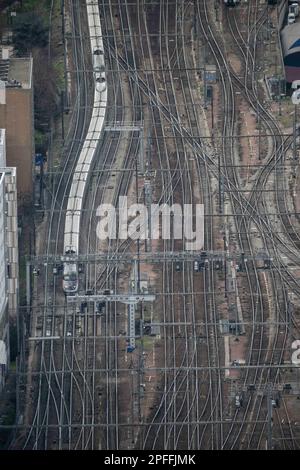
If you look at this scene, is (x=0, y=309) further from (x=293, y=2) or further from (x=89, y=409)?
(x=293, y=2)

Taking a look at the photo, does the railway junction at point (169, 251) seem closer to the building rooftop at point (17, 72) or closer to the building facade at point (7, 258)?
the building facade at point (7, 258)

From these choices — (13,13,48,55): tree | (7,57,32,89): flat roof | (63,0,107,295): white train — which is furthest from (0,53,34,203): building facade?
(13,13,48,55): tree

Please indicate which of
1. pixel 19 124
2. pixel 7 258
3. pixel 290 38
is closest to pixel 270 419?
pixel 7 258

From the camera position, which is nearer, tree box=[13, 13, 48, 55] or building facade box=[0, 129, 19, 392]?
building facade box=[0, 129, 19, 392]

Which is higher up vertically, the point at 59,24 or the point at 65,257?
the point at 59,24

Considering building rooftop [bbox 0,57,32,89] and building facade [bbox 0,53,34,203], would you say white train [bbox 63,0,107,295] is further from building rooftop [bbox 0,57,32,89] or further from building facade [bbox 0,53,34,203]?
building rooftop [bbox 0,57,32,89]

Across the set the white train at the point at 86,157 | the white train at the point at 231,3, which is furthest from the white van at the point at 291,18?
the white train at the point at 86,157

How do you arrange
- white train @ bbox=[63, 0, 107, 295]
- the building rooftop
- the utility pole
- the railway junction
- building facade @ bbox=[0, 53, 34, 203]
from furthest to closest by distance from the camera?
the building rooftop, building facade @ bbox=[0, 53, 34, 203], white train @ bbox=[63, 0, 107, 295], the railway junction, the utility pole

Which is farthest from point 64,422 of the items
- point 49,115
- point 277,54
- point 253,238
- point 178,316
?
point 277,54

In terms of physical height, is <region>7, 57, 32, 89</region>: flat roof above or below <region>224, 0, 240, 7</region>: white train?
below
